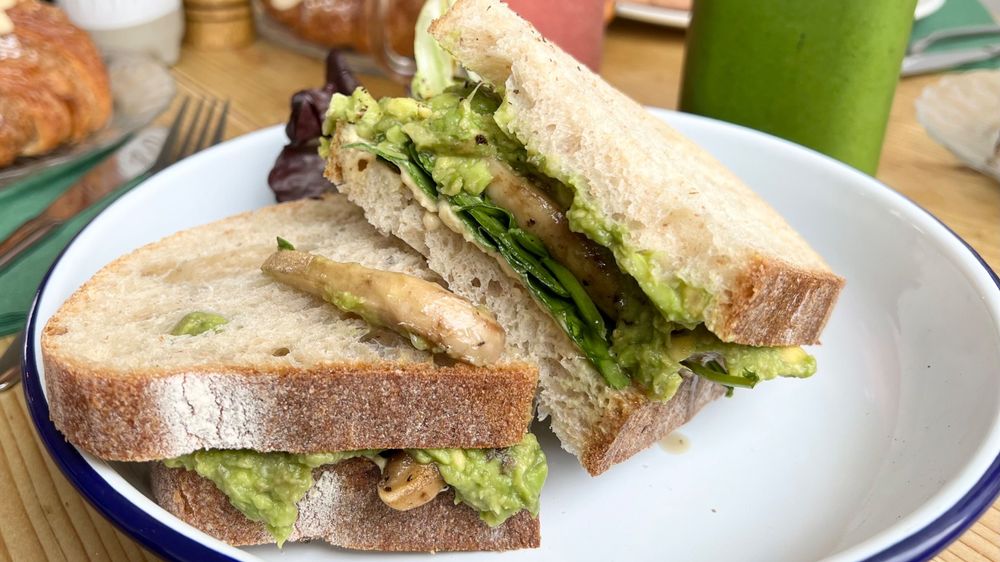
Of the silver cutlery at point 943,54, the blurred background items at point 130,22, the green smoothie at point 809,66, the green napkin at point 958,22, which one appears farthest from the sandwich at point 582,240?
the green napkin at point 958,22

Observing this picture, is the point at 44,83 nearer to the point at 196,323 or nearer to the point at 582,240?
the point at 196,323

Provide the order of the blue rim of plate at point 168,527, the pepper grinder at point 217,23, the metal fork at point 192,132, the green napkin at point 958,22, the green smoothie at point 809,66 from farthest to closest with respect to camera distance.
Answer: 1. the pepper grinder at point 217,23
2. the green napkin at point 958,22
3. the metal fork at point 192,132
4. the green smoothie at point 809,66
5. the blue rim of plate at point 168,527

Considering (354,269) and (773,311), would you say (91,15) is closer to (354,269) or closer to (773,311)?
(354,269)

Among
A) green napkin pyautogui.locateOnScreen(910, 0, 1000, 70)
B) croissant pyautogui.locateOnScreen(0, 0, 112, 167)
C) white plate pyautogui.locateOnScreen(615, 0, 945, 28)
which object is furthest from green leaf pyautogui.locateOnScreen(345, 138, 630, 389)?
green napkin pyautogui.locateOnScreen(910, 0, 1000, 70)

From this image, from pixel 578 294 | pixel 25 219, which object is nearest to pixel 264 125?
pixel 25 219

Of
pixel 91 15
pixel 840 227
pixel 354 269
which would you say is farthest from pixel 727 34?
pixel 91 15

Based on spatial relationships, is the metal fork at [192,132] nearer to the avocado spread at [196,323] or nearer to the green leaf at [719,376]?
the avocado spread at [196,323]

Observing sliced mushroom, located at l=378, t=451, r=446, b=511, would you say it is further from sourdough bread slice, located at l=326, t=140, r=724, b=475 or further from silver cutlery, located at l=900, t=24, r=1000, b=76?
silver cutlery, located at l=900, t=24, r=1000, b=76
